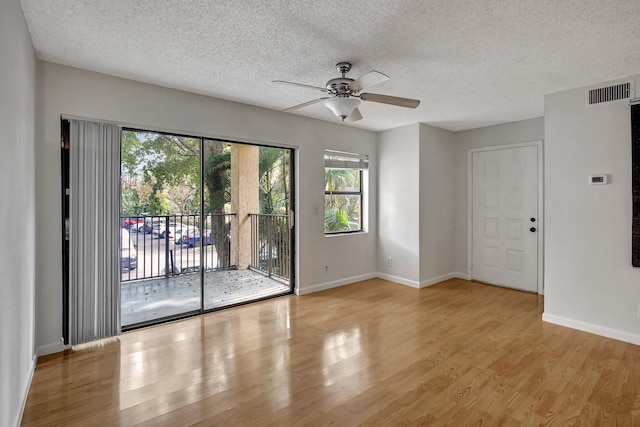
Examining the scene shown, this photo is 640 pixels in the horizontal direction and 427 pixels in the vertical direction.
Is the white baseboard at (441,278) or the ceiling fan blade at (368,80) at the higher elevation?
the ceiling fan blade at (368,80)

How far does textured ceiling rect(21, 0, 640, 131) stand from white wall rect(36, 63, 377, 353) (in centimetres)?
18

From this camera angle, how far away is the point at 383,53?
99.4 inches

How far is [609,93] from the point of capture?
120 inches

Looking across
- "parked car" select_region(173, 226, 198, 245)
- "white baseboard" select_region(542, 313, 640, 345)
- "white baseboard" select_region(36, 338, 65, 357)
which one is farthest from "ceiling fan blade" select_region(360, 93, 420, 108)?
"white baseboard" select_region(36, 338, 65, 357)

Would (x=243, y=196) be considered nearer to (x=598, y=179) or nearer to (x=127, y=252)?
(x=127, y=252)

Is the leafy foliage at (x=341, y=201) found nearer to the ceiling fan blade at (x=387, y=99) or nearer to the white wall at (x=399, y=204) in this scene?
the white wall at (x=399, y=204)

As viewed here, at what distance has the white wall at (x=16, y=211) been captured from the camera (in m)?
1.55

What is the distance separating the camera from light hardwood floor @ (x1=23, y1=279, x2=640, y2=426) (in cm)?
196

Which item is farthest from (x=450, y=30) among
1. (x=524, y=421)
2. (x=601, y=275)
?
(x=601, y=275)

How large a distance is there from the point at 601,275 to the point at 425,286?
214cm

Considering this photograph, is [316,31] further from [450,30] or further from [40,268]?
[40,268]

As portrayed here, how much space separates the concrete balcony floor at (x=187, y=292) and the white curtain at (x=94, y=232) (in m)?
0.45

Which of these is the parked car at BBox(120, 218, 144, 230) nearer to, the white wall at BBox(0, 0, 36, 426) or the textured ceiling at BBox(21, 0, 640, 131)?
the white wall at BBox(0, 0, 36, 426)

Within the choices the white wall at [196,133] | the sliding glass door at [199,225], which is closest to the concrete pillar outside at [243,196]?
the sliding glass door at [199,225]
